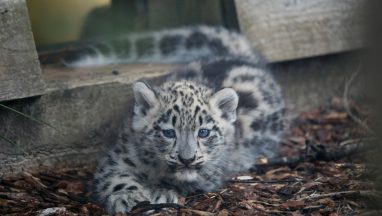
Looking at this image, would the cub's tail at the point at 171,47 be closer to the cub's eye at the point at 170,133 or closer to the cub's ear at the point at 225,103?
the cub's ear at the point at 225,103

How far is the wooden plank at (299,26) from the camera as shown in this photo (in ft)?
18.4

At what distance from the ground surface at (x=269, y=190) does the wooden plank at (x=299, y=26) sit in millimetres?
935

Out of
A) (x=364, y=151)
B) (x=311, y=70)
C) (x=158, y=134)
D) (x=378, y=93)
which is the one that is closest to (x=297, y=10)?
(x=311, y=70)

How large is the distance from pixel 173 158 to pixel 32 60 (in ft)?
3.72

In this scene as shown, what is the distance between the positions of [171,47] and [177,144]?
1757 mm

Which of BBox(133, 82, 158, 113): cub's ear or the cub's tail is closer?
BBox(133, 82, 158, 113): cub's ear

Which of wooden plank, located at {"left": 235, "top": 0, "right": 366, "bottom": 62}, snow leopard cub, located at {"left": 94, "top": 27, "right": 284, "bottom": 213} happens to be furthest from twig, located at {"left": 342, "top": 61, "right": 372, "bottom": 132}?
snow leopard cub, located at {"left": 94, "top": 27, "right": 284, "bottom": 213}

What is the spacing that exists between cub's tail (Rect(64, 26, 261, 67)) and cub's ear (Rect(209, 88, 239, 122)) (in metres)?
1.06

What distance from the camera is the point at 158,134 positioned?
4242 mm

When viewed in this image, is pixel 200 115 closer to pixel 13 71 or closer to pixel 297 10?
pixel 13 71

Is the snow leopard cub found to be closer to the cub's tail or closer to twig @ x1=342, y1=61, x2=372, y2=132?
the cub's tail

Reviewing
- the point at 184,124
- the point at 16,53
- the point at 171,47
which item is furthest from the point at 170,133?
the point at 171,47

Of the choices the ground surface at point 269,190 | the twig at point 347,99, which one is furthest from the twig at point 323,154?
the twig at point 347,99

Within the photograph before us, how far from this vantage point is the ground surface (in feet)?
12.6
